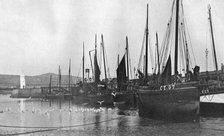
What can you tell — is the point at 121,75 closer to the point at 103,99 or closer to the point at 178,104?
the point at 103,99

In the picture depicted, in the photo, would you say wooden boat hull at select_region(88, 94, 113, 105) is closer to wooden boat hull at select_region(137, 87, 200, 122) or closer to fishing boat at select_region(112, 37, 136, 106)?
fishing boat at select_region(112, 37, 136, 106)

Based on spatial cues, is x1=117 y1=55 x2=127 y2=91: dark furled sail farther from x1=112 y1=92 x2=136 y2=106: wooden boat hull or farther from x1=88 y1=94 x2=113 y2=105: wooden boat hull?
x1=88 y1=94 x2=113 y2=105: wooden boat hull

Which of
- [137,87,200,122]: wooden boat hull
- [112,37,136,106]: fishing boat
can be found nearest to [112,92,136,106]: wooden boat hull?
[112,37,136,106]: fishing boat

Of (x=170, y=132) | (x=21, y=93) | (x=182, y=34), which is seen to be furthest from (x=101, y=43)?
(x=21, y=93)

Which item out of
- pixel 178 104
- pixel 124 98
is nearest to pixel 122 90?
pixel 124 98

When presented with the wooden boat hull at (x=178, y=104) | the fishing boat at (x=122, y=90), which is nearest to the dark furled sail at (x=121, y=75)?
the fishing boat at (x=122, y=90)

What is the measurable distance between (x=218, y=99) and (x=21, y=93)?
6261 inches

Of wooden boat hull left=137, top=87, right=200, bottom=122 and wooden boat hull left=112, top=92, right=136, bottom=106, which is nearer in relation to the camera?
wooden boat hull left=137, top=87, right=200, bottom=122

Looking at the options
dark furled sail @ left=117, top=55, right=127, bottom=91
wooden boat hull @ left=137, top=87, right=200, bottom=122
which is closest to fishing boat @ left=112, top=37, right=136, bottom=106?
dark furled sail @ left=117, top=55, right=127, bottom=91

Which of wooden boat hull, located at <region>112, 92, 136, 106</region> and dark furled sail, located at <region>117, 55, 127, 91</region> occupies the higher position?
dark furled sail, located at <region>117, 55, 127, 91</region>

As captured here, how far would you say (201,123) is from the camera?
105 ft

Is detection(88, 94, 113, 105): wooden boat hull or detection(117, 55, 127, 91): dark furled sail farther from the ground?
detection(117, 55, 127, 91): dark furled sail

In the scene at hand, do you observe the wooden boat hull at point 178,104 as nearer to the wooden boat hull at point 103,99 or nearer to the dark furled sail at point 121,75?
the dark furled sail at point 121,75

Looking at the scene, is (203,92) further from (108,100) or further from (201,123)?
(108,100)
